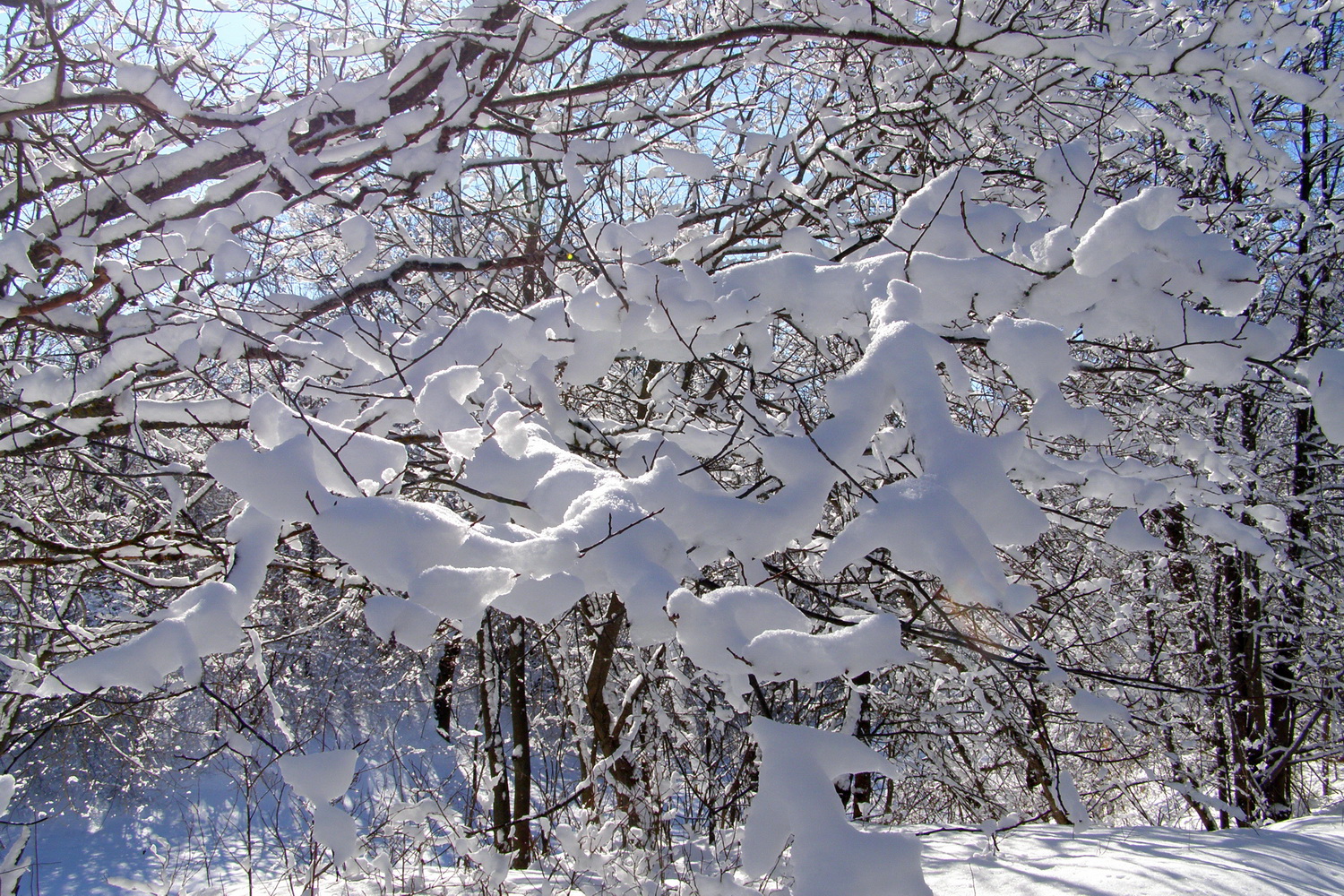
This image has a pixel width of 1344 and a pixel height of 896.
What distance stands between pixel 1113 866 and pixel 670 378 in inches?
100

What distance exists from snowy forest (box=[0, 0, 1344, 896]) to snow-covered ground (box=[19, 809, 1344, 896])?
0.31 ft

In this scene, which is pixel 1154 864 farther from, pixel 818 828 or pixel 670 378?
pixel 670 378

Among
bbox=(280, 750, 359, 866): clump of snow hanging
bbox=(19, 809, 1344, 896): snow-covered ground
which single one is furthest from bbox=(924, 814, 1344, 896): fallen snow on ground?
bbox=(280, 750, 359, 866): clump of snow hanging

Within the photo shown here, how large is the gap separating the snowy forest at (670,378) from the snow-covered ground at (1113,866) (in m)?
0.10

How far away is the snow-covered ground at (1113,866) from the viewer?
2385mm

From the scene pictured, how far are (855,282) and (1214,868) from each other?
102 inches

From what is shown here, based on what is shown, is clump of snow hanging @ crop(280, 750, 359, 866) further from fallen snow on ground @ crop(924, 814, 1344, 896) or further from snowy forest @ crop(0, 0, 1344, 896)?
fallen snow on ground @ crop(924, 814, 1344, 896)

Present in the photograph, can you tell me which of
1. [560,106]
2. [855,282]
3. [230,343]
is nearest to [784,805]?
[855,282]

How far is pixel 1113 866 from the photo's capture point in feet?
8.69

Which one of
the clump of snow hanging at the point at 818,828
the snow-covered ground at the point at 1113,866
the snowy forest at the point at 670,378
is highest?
the snowy forest at the point at 670,378

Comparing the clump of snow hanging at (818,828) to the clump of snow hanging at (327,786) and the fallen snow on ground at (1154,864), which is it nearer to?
the clump of snow hanging at (327,786)

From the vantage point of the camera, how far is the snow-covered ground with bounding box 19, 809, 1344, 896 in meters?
2.38

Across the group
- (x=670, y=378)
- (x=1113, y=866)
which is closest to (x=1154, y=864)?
(x=1113, y=866)

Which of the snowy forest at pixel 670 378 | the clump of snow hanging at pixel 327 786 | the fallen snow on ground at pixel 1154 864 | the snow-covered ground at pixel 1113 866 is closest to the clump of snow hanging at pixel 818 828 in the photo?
the snowy forest at pixel 670 378
